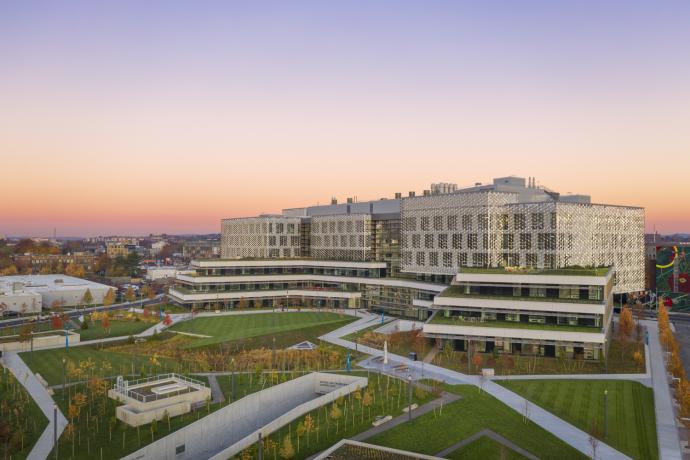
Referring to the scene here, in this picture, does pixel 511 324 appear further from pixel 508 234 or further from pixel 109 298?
pixel 109 298

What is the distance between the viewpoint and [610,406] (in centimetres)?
4350

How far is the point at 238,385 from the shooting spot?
1925 inches

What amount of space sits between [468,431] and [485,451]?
10.8 ft

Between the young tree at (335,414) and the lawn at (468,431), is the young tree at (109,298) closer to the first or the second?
the young tree at (335,414)

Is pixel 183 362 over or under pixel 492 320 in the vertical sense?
under

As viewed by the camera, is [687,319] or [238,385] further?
[687,319]

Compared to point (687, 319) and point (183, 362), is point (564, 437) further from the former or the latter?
point (687, 319)

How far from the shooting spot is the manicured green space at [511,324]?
58938 millimetres

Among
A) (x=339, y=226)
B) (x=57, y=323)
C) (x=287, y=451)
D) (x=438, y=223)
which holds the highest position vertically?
(x=438, y=223)

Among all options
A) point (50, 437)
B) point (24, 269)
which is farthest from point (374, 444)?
point (24, 269)

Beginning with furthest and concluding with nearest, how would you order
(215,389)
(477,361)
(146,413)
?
(477,361) → (215,389) → (146,413)

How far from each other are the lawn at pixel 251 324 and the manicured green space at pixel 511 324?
21089 millimetres

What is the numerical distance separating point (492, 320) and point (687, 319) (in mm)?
54554

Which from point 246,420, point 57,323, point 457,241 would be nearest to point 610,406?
point 246,420
